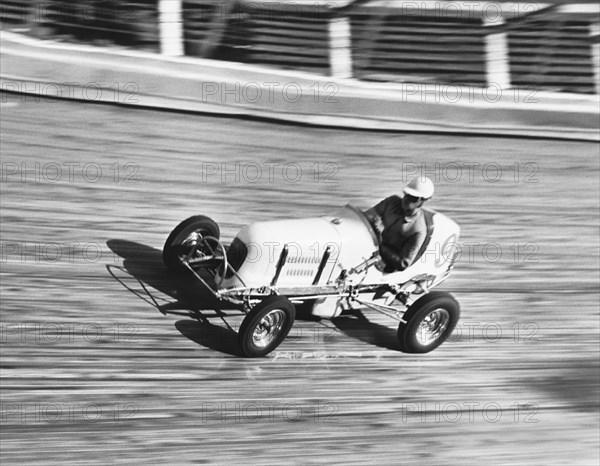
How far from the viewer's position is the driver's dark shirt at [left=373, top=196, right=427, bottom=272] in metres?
7.75

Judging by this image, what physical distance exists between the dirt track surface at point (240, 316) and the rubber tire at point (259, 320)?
0.73 feet

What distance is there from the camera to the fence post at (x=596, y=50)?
1173 cm

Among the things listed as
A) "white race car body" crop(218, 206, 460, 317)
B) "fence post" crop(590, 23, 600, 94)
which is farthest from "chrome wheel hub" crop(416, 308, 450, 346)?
"fence post" crop(590, 23, 600, 94)

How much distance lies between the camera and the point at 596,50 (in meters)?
11.9

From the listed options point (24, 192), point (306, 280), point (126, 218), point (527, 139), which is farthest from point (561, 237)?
point (24, 192)

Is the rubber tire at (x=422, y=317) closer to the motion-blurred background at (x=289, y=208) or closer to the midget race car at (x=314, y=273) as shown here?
the midget race car at (x=314, y=273)

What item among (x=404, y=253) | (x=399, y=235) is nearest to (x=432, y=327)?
(x=404, y=253)

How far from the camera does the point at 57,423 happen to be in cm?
666

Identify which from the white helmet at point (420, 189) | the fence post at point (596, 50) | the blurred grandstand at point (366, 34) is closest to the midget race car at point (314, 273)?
the white helmet at point (420, 189)

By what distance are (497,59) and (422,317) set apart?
5.15 metres

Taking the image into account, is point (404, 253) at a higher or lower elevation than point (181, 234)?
lower

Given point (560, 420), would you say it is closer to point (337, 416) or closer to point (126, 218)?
point (337, 416)

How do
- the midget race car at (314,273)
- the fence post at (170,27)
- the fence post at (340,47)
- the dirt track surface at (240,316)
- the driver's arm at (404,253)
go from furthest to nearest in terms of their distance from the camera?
the fence post at (340,47) < the fence post at (170,27) < the driver's arm at (404,253) < the midget race car at (314,273) < the dirt track surface at (240,316)

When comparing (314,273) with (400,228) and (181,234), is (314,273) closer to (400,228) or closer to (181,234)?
(400,228)
